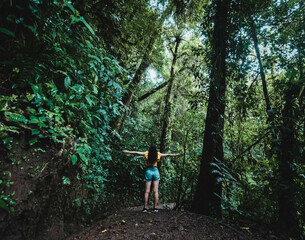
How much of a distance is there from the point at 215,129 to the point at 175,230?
2.33 metres

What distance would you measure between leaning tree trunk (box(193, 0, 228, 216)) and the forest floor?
0.47m

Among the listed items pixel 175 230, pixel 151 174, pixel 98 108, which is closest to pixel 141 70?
pixel 98 108

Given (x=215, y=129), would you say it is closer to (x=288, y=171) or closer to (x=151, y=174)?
(x=288, y=171)

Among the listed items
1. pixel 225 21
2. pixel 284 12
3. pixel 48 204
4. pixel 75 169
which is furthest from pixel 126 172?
pixel 284 12

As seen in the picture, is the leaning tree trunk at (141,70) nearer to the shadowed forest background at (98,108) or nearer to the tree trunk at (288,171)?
the shadowed forest background at (98,108)

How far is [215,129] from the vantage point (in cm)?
379

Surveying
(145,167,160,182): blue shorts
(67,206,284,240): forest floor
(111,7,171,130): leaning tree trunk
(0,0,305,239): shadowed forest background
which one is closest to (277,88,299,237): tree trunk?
(0,0,305,239): shadowed forest background

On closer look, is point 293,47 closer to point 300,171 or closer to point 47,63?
point 300,171

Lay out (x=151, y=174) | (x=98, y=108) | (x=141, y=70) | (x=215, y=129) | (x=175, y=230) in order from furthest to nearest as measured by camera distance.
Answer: (x=141, y=70), (x=151, y=174), (x=215, y=129), (x=98, y=108), (x=175, y=230)

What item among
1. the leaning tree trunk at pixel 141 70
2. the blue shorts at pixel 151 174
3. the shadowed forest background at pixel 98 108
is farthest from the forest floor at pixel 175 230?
the leaning tree trunk at pixel 141 70

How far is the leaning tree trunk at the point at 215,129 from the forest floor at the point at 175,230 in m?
0.47

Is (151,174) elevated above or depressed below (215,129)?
below

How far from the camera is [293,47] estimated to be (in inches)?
124

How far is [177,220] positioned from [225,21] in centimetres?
A: 470
